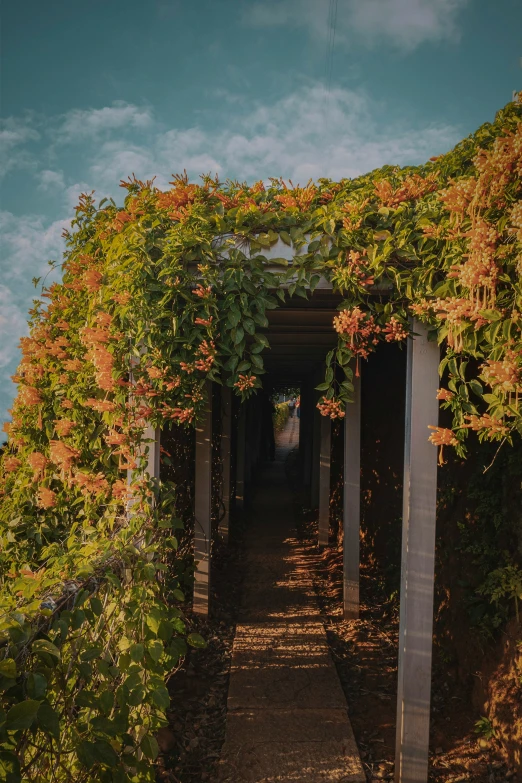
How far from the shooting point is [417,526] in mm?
2781

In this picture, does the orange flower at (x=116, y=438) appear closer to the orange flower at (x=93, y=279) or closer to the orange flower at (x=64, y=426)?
the orange flower at (x=64, y=426)

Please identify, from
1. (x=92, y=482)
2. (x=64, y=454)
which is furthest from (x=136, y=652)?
(x=64, y=454)

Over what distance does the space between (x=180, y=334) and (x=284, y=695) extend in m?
2.73

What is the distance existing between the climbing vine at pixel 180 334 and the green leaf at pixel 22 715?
405 mm

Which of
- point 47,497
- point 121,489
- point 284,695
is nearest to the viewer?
point 121,489

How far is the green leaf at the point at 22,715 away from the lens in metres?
1.11

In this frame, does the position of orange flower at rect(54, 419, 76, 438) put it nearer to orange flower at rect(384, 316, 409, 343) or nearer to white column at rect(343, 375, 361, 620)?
orange flower at rect(384, 316, 409, 343)

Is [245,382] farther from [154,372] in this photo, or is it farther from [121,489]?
[121,489]

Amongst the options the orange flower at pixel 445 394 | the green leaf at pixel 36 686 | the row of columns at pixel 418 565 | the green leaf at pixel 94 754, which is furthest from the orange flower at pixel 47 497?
the orange flower at pixel 445 394

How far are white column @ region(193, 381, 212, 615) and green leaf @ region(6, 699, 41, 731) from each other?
3.48 meters

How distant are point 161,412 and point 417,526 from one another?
1.61 m

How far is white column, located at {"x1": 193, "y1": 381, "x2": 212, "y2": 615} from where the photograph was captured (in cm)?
465

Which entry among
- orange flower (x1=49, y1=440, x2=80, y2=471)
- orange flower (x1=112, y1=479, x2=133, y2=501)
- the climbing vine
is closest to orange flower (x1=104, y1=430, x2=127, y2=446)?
the climbing vine

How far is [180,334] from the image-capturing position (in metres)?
2.70
